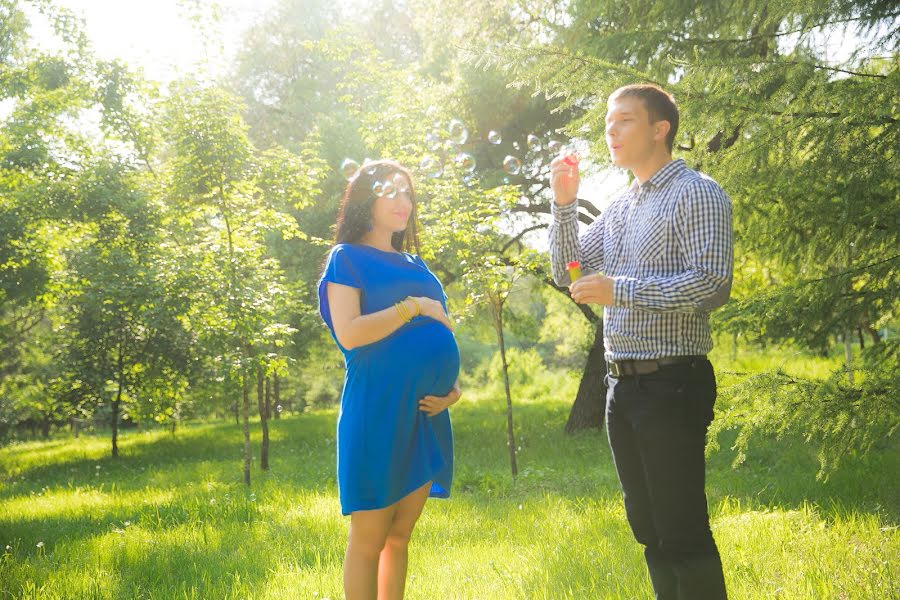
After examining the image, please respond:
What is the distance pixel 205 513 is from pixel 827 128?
556cm

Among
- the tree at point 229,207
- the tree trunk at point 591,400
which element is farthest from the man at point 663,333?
the tree trunk at point 591,400

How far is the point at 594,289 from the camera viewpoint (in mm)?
2207

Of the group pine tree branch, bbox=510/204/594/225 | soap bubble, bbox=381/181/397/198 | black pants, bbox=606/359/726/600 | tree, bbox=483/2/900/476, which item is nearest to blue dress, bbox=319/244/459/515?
soap bubble, bbox=381/181/397/198

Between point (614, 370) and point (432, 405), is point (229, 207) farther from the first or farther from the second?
point (614, 370)

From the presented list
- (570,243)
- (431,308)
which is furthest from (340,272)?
(570,243)

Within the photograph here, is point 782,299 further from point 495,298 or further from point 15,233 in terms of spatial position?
point 15,233

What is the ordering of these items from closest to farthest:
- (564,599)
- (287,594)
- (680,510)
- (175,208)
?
(680,510)
(564,599)
(287,594)
(175,208)

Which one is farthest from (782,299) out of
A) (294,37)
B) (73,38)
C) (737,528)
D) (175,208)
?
(294,37)

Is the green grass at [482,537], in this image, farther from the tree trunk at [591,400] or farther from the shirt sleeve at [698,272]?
the tree trunk at [591,400]

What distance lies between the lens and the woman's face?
2.88 metres

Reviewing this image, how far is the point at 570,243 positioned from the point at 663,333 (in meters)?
0.55

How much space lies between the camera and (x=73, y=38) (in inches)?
538

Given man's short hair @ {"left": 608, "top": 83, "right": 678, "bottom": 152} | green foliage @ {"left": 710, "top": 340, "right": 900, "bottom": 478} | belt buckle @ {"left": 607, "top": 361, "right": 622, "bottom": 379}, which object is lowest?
green foliage @ {"left": 710, "top": 340, "right": 900, "bottom": 478}

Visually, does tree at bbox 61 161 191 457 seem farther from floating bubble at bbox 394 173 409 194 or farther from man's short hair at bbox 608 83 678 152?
man's short hair at bbox 608 83 678 152
